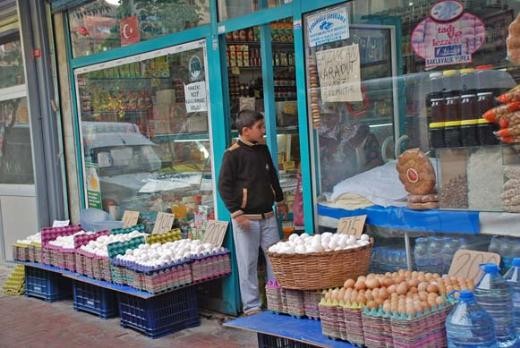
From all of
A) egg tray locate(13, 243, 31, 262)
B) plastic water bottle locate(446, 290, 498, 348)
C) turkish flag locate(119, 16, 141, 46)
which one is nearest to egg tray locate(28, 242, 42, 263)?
egg tray locate(13, 243, 31, 262)

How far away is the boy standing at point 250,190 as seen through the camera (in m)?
5.34

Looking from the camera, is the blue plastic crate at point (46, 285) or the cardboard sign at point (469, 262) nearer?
the cardboard sign at point (469, 262)

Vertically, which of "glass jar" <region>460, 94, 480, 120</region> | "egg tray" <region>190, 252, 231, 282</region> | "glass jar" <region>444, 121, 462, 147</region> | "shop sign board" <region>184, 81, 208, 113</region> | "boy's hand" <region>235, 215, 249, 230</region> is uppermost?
"shop sign board" <region>184, 81, 208, 113</region>

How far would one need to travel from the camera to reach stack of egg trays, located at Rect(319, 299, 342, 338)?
3.60 metres

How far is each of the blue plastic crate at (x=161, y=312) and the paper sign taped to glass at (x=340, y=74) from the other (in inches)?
86.3

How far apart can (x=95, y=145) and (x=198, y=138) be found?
6.78 feet


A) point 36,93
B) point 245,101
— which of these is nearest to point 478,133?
point 245,101

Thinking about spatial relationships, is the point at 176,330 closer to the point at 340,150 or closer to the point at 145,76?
the point at 340,150

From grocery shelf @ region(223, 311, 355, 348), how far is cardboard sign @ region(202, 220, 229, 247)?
5.61ft

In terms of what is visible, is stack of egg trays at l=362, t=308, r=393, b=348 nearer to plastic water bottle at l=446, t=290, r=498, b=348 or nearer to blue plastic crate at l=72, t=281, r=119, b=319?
plastic water bottle at l=446, t=290, r=498, b=348

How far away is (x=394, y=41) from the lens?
15.6ft

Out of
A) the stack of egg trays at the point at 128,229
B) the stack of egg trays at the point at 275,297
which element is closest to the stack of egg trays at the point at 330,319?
the stack of egg trays at the point at 275,297

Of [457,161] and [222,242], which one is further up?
[457,161]

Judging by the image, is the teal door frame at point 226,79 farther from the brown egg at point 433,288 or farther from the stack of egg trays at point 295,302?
the brown egg at point 433,288
